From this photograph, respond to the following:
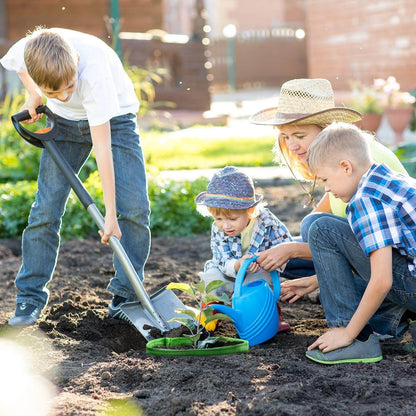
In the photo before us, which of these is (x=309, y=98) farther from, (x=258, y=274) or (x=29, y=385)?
(x=29, y=385)

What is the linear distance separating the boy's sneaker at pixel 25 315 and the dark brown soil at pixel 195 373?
2.0 inches

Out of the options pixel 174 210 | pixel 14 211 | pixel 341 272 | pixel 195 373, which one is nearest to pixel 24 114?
pixel 195 373

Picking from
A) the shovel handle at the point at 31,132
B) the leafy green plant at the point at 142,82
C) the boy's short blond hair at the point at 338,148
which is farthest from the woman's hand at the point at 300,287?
A: the leafy green plant at the point at 142,82

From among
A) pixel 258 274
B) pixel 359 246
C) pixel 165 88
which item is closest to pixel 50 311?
pixel 258 274

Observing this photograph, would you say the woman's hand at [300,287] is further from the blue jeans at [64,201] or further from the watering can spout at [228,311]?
the blue jeans at [64,201]

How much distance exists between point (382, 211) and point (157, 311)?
3.74 ft

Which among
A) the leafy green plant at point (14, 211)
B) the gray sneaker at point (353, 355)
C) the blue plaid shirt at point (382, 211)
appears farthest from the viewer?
the leafy green plant at point (14, 211)

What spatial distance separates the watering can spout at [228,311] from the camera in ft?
8.98

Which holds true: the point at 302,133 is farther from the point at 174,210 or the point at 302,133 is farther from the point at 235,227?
the point at 174,210

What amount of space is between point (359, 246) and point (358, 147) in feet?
1.22

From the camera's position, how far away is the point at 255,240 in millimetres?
3062

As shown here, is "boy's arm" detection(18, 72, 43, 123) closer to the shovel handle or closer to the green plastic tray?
the shovel handle

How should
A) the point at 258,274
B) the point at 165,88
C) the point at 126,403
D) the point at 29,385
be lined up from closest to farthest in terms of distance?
the point at 126,403, the point at 29,385, the point at 258,274, the point at 165,88

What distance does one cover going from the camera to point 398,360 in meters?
2.53
